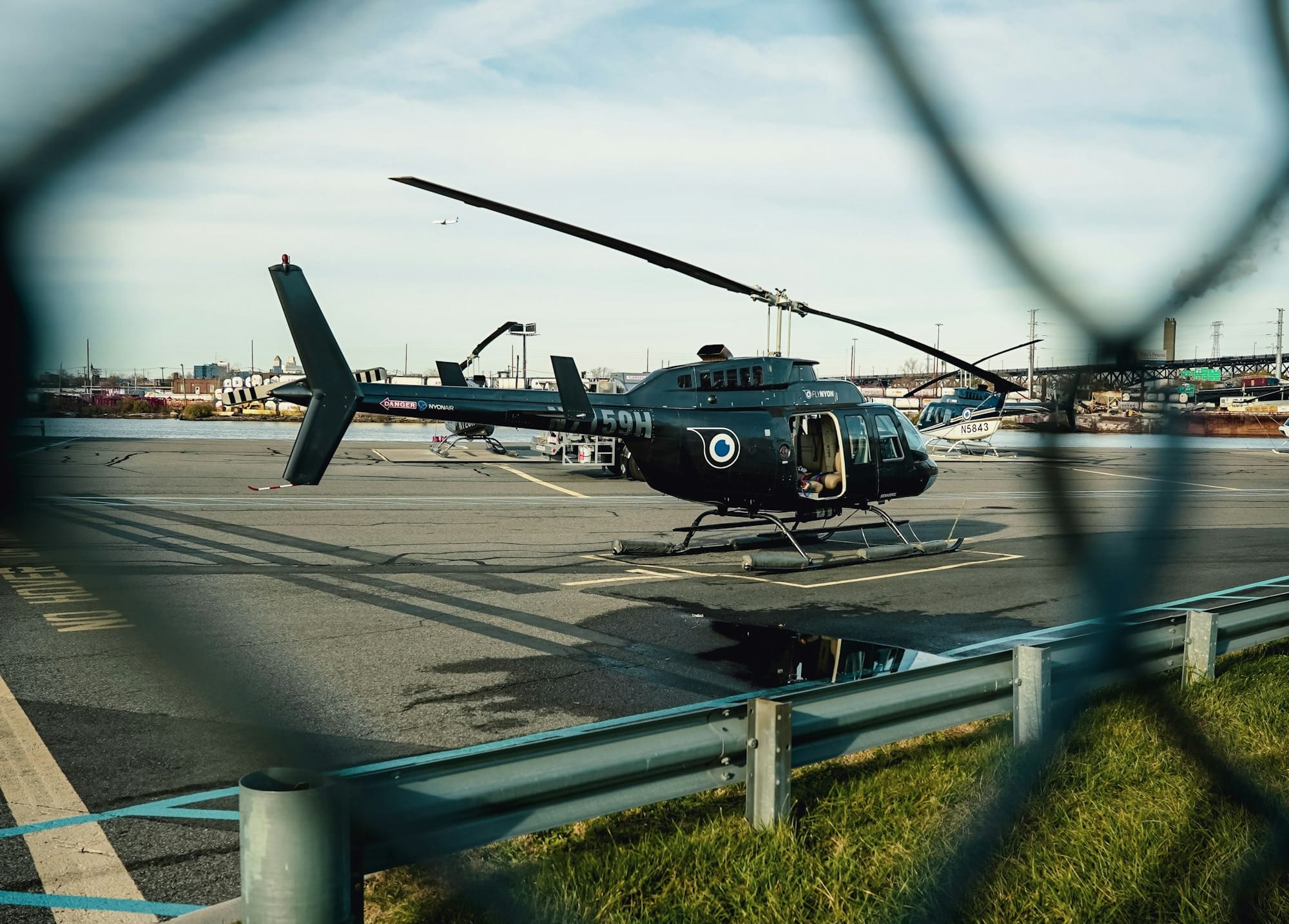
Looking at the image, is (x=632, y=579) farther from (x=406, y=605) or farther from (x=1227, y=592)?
(x=1227, y=592)

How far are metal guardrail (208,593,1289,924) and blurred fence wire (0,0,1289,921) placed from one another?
0.14m

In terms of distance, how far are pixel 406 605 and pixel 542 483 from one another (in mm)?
16708

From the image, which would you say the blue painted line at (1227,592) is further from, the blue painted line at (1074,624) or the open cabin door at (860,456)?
the open cabin door at (860,456)

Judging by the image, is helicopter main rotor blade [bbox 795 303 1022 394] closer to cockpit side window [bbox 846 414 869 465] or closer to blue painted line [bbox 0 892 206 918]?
blue painted line [bbox 0 892 206 918]

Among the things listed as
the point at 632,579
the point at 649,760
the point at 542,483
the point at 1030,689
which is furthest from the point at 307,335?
the point at 542,483

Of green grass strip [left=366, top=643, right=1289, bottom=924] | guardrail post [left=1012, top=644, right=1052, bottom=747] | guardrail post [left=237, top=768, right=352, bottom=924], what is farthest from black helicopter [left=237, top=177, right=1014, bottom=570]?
guardrail post [left=237, top=768, right=352, bottom=924]

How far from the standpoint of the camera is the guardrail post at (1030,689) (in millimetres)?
5441

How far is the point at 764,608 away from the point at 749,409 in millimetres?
3944

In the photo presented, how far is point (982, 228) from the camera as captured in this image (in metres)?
1.18

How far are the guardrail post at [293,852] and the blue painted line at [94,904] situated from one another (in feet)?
6.74

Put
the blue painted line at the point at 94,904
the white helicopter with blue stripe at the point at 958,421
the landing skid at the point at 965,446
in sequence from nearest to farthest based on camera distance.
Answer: the blue painted line at the point at 94,904, the white helicopter with blue stripe at the point at 958,421, the landing skid at the point at 965,446

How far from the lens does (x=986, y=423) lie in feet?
118

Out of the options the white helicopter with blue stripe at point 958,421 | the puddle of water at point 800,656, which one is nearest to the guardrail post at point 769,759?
the puddle of water at point 800,656

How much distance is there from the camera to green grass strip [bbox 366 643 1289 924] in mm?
3852
